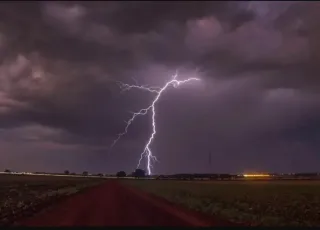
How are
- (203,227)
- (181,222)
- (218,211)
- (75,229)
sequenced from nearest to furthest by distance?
(75,229) < (203,227) < (181,222) < (218,211)

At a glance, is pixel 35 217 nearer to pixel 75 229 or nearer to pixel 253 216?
pixel 75 229

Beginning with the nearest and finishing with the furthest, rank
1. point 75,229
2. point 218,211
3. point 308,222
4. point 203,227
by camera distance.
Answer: point 75,229 → point 203,227 → point 308,222 → point 218,211

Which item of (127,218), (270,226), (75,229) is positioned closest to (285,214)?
(270,226)

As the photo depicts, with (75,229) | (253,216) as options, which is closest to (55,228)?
(75,229)

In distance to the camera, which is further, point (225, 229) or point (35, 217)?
point (35, 217)

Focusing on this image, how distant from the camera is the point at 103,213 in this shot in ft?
79.2

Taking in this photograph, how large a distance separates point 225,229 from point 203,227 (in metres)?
1.01

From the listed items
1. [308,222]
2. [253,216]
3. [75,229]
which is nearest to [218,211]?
[253,216]

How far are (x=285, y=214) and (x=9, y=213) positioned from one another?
688 inches

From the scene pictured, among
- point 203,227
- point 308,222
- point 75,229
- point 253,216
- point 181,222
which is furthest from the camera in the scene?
point 253,216

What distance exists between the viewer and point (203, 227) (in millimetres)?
18984

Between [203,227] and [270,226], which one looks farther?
[270,226]

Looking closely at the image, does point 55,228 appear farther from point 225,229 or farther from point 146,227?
point 225,229

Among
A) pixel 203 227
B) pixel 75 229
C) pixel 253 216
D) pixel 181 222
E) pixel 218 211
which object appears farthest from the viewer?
pixel 218 211
